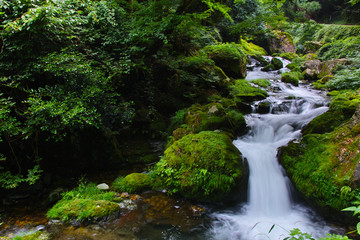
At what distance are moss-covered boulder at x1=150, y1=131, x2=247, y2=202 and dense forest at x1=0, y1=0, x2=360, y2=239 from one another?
25 mm

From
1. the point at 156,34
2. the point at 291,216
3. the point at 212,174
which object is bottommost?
the point at 291,216

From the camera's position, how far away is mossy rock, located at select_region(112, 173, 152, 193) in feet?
16.6

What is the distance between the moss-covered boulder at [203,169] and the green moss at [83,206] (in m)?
1.40

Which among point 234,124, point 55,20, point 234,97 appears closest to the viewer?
point 55,20

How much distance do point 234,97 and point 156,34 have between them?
473cm

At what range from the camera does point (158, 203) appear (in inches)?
181

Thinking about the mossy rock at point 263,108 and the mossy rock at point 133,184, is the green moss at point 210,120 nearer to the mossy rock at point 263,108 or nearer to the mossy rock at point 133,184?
the mossy rock at point 263,108

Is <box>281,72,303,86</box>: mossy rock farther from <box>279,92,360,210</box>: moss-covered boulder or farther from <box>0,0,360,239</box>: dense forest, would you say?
<box>279,92,360,210</box>: moss-covered boulder

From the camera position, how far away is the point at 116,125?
6961 millimetres

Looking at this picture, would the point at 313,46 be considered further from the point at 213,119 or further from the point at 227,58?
the point at 213,119

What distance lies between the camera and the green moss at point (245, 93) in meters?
9.28

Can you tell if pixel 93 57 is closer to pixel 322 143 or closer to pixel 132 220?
pixel 132 220

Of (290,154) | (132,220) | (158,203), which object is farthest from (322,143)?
(132,220)

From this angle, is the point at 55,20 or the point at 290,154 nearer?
the point at 55,20
